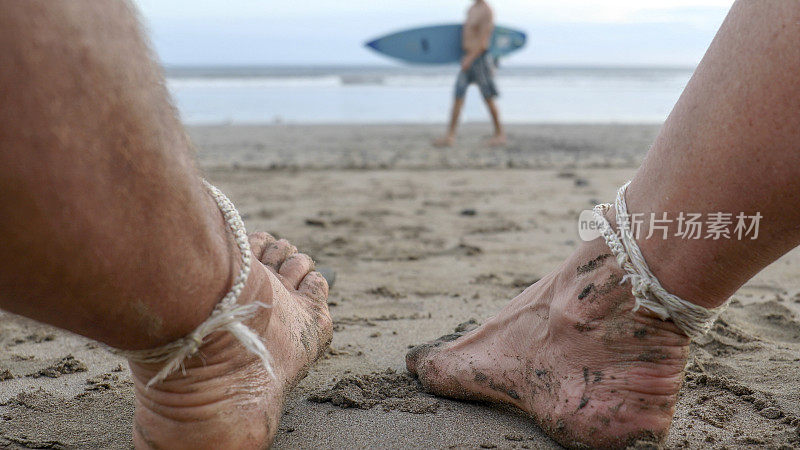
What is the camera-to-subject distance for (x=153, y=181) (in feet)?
2.94

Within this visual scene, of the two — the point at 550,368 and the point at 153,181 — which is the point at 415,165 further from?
the point at 153,181

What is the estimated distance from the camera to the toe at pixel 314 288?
166 centimetres

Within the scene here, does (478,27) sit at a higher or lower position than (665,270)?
higher

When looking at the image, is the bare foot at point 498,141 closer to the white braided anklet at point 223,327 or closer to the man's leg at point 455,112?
the man's leg at point 455,112

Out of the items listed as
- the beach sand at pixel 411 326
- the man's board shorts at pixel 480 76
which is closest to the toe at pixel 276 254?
the beach sand at pixel 411 326

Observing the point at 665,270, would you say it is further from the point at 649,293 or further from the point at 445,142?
the point at 445,142

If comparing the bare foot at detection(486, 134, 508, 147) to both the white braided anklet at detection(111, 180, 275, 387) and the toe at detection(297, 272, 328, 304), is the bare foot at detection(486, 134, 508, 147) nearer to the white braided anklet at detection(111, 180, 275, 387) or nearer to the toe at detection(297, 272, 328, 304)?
the toe at detection(297, 272, 328, 304)

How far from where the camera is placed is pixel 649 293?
3.59 feet

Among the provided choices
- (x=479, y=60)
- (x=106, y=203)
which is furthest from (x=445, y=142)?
(x=106, y=203)

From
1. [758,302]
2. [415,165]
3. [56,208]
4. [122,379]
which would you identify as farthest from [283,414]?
[415,165]

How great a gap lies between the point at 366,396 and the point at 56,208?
792 mm

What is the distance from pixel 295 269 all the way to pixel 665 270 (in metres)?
0.96

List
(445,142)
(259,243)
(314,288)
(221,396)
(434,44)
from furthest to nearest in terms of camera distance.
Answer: (434,44)
(445,142)
(259,243)
(314,288)
(221,396)

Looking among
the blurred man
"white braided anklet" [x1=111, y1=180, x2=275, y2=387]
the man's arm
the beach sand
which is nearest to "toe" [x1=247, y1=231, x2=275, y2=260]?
the beach sand
